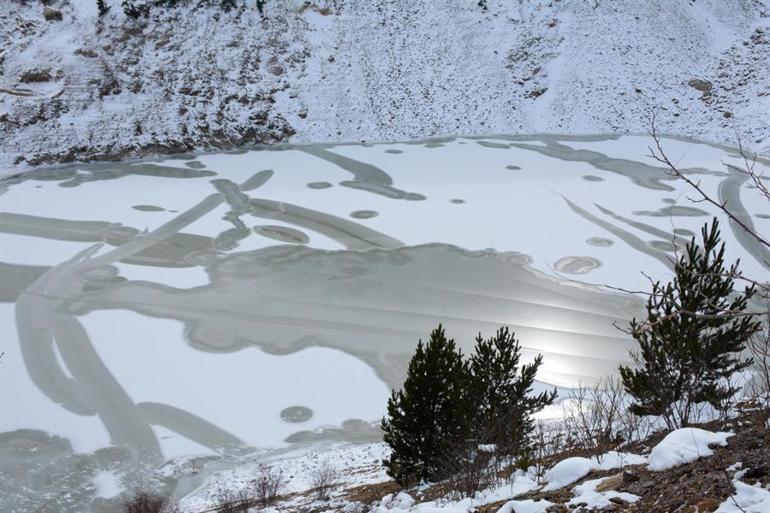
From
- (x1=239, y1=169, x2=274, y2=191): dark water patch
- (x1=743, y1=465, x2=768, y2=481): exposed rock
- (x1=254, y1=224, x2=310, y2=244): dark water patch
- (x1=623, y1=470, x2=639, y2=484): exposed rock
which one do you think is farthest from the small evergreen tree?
(x1=743, y1=465, x2=768, y2=481): exposed rock

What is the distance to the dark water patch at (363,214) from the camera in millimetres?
18008

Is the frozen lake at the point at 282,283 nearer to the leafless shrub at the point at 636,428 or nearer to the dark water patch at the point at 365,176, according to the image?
the dark water patch at the point at 365,176

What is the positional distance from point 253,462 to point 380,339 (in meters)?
3.61

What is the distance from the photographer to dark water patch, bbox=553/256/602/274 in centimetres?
1505

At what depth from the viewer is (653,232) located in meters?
17.0

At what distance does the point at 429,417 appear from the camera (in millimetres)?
7852

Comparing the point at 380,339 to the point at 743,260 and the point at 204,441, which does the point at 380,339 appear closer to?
the point at 204,441

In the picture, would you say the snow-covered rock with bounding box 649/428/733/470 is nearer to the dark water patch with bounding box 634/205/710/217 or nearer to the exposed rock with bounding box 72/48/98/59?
the dark water patch with bounding box 634/205/710/217

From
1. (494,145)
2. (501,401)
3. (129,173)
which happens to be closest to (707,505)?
(501,401)

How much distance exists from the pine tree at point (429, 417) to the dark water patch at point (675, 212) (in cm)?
1210

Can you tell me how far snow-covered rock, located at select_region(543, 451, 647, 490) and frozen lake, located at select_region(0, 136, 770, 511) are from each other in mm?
4434

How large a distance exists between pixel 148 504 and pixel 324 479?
2188 mm

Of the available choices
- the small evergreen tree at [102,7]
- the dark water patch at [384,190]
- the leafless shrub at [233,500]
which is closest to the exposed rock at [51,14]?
the small evergreen tree at [102,7]

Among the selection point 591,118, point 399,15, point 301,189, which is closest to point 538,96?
point 591,118
